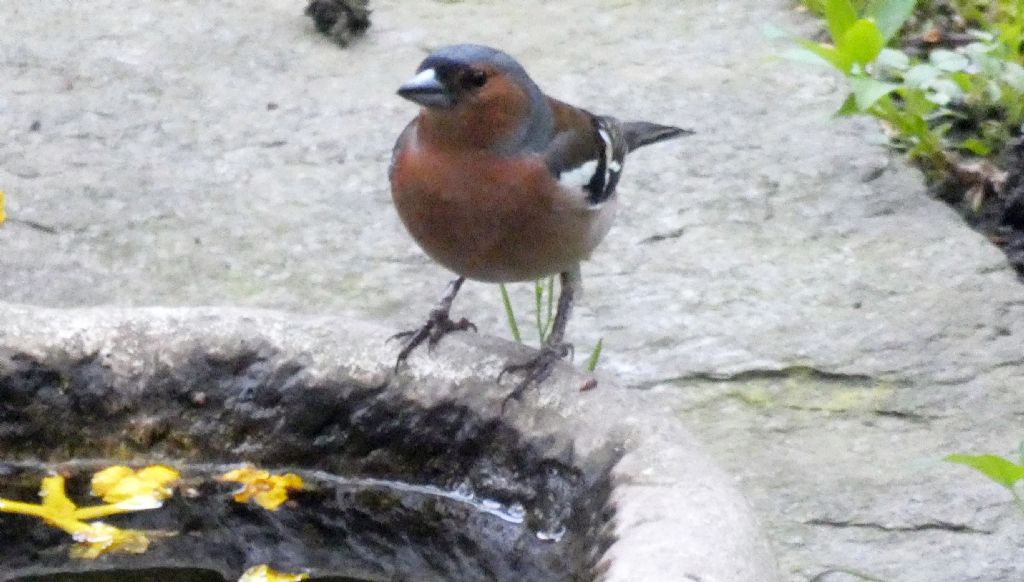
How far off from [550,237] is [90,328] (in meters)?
0.83

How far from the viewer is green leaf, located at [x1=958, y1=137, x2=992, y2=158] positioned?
13.2 feet

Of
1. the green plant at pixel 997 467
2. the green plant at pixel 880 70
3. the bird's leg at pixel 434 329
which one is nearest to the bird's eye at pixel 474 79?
the bird's leg at pixel 434 329

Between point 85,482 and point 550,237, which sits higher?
point 550,237

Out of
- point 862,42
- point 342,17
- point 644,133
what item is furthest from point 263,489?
point 342,17

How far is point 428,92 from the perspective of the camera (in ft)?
8.34

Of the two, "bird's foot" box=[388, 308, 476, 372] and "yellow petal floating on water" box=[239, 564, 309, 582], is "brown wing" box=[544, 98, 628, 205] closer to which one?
"bird's foot" box=[388, 308, 476, 372]

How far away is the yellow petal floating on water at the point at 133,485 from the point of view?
2264 millimetres

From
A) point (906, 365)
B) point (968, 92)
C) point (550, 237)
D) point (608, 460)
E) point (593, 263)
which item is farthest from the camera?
point (968, 92)

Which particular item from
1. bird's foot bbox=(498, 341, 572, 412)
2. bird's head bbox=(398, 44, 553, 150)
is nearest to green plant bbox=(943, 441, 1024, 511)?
bird's foot bbox=(498, 341, 572, 412)

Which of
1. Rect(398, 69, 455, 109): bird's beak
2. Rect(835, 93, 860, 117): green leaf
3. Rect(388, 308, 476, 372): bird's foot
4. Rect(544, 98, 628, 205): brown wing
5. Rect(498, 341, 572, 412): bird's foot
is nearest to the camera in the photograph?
Rect(498, 341, 572, 412): bird's foot

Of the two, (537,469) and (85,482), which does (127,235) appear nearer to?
(85,482)

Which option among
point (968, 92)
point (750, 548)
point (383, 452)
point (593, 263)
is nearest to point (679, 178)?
point (593, 263)

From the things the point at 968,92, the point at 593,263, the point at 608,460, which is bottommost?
the point at 593,263

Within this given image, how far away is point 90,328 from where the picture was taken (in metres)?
2.25
